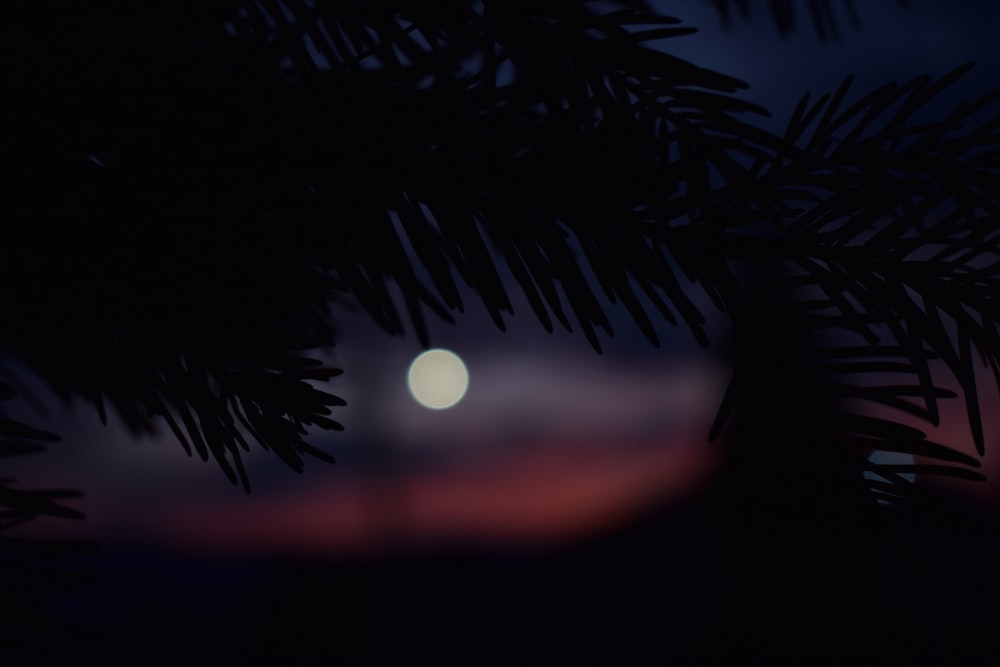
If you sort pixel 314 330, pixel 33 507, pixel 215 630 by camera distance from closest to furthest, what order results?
pixel 33 507
pixel 314 330
pixel 215 630

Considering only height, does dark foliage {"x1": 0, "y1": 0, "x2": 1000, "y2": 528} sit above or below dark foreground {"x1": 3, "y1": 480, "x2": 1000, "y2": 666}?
above

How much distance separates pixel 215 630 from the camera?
1402 centimetres

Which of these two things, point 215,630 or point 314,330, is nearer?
point 314,330

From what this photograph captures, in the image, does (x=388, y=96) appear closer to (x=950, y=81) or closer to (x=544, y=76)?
(x=544, y=76)

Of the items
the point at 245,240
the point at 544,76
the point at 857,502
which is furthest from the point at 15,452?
the point at 857,502

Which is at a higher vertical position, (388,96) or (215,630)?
(388,96)

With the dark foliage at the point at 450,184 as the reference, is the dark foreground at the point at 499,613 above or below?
below

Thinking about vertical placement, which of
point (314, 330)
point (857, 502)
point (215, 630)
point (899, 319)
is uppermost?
point (314, 330)

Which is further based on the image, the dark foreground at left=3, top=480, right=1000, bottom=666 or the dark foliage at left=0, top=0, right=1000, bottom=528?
the dark foreground at left=3, top=480, right=1000, bottom=666

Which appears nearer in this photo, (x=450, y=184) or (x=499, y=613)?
(x=450, y=184)

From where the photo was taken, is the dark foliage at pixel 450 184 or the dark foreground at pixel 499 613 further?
the dark foreground at pixel 499 613

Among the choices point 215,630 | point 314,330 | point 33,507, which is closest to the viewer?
point 33,507

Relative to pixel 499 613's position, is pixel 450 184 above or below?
above

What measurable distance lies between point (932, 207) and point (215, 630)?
16.0 metres
